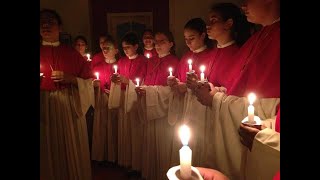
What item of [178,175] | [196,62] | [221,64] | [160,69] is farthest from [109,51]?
[178,175]

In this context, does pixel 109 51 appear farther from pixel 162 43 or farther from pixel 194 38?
pixel 194 38

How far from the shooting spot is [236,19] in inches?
101

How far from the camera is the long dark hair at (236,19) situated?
253 centimetres

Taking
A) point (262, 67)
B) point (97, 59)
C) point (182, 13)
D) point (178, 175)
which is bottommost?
point (178, 175)

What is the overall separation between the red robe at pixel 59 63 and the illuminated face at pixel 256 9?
210 centimetres

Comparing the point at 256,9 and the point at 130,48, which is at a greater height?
the point at 130,48

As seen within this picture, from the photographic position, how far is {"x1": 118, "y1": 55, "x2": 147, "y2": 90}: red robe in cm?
416

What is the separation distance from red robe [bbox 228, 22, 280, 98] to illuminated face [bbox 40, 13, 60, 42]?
198 cm

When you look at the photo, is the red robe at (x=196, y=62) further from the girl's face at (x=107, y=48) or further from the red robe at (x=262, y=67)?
the girl's face at (x=107, y=48)

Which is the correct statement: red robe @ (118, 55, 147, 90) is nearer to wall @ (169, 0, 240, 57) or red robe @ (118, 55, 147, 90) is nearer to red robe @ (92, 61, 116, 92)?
red robe @ (92, 61, 116, 92)

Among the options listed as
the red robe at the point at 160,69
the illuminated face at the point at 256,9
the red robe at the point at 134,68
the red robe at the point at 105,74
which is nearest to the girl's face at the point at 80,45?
the red robe at the point at 105,74

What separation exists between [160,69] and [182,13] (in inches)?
34.5
